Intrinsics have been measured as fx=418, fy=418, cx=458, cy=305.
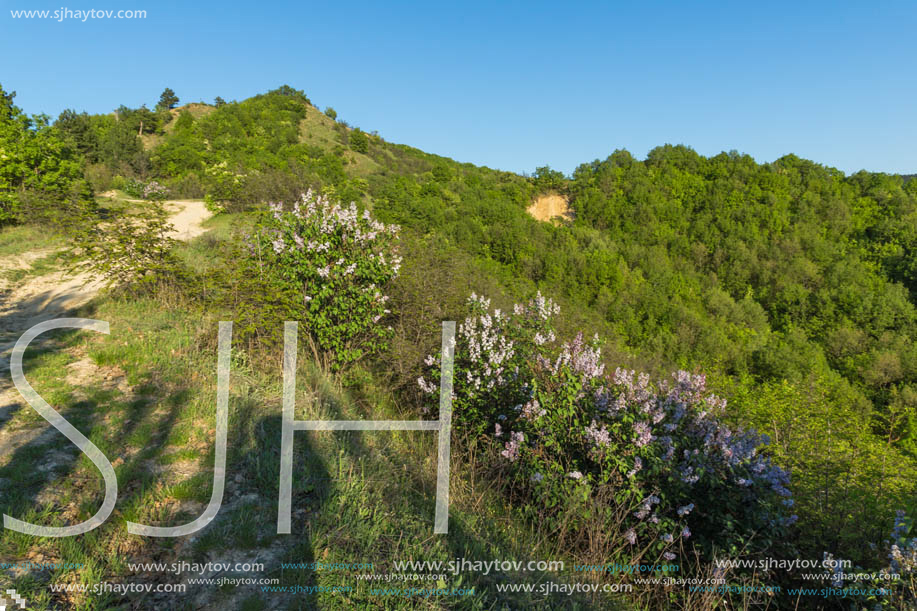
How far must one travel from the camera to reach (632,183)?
3922 cm

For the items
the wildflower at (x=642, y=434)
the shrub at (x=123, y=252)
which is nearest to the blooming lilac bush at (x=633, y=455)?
the wildflower at (x=642, y=434)

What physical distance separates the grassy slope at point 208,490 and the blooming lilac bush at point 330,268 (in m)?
1.39

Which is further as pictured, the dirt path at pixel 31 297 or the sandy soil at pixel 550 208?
the sandy soil at pixel 550 208

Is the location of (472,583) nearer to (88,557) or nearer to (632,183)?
(88,557)

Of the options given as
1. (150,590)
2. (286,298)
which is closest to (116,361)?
(286,298)

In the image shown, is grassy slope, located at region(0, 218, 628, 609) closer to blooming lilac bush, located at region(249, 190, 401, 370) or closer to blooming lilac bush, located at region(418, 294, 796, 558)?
blooming lilac bush, located at region(418, 294, 796, 558)

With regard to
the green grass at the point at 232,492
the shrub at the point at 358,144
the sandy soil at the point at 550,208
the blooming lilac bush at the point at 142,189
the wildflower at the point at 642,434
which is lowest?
the green grass at the point at 232,492

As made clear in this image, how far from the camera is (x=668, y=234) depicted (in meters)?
35.7

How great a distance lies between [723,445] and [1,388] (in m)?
6.70

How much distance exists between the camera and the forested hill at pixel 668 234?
22.0m

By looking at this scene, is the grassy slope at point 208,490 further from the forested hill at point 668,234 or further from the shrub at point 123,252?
the forested hill at point 668,234

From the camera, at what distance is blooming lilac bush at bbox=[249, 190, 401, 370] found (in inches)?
245

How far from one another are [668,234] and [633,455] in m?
36.6

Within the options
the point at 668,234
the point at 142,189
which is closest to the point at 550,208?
the point at 668,234
